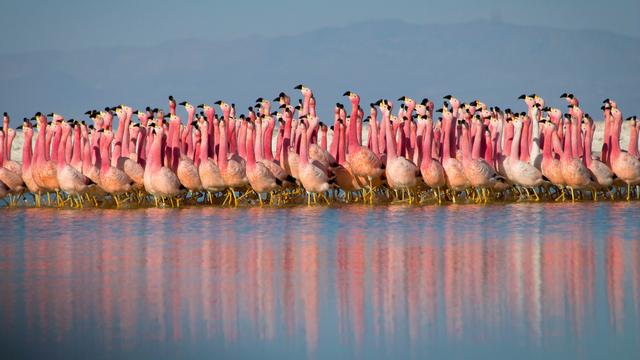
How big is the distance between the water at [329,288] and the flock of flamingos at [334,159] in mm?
2367

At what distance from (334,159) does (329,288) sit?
10691 mm

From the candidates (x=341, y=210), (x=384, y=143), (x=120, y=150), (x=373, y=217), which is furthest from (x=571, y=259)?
(x=120, y=150)

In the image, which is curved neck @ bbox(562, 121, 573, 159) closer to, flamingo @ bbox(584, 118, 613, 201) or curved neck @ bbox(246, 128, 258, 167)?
flamingo @ bbox(584, 118, 613, 201)

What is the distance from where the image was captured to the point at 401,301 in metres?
11.9

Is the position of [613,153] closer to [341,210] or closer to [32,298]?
[341,210]

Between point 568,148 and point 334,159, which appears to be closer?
point 568,148

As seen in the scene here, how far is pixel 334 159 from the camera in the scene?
23250mm

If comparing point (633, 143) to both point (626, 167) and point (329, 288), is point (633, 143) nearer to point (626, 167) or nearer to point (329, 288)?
point (626, 167)

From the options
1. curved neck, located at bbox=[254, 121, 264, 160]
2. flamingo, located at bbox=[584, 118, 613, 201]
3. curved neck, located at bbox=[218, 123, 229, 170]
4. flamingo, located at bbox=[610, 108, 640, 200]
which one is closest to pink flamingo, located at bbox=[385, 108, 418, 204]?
curved neck, located at bbox=[254, 121, 264, 160]

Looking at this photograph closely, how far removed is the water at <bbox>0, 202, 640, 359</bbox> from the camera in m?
10.3

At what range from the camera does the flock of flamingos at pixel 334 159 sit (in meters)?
21.9

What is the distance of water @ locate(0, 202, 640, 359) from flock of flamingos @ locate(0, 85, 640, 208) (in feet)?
7.77

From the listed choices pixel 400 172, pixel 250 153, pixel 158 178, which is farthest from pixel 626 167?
pixel 158 178

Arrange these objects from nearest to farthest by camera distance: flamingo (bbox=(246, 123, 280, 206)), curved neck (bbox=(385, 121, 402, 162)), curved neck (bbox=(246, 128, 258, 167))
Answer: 1. flamingo (bbox=(246, 123, 280, 206))
2. curved neck (bbox=(246, 128, 258, 167))
3. curved neck (bbox=(385, 121, 402, 162))
